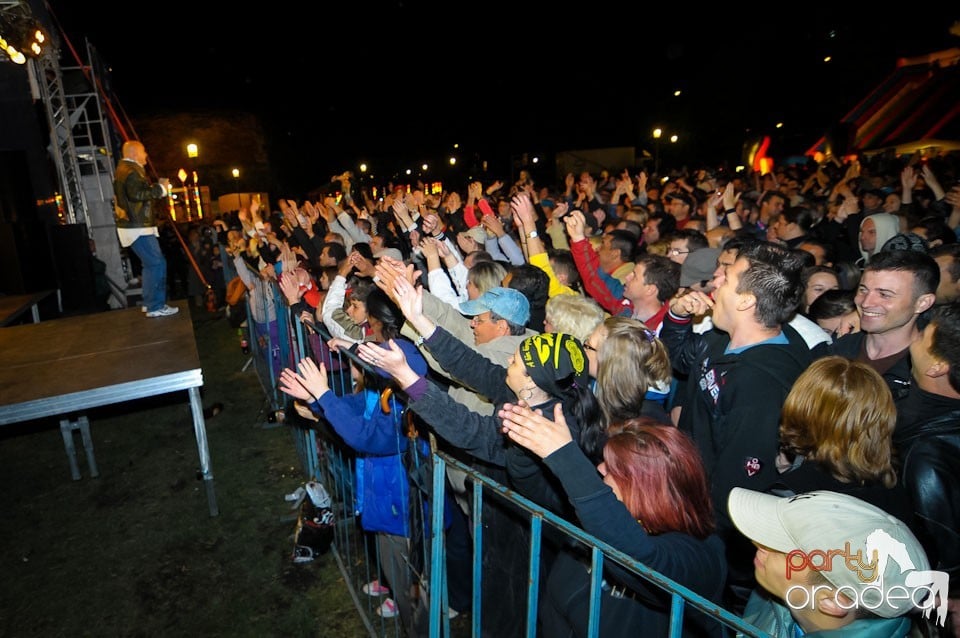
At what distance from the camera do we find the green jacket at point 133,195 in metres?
6.73

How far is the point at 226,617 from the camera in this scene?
385 cm

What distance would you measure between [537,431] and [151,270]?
701 centimetres

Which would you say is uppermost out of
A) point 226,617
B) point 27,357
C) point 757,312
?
point 757,312

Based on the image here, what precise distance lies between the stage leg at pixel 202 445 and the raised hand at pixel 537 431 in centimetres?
380

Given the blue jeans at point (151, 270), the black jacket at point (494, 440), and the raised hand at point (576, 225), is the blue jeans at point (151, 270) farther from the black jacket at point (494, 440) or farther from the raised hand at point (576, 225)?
the black jacket at point (494, 440)

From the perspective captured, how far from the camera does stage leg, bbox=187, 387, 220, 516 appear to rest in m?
4.80

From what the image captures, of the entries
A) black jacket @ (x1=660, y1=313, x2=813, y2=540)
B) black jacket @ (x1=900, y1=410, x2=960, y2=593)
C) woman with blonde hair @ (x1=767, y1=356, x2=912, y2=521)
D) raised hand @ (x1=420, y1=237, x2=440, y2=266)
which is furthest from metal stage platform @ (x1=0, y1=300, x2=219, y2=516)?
black jacket @ (x1=900, y1=410, x2=960, y2=593)

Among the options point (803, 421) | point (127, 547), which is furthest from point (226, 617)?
point (803, 421)

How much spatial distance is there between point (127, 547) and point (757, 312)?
5098mm

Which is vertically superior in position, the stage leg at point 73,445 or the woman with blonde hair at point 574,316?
the woman with blonde hair at point 574,316

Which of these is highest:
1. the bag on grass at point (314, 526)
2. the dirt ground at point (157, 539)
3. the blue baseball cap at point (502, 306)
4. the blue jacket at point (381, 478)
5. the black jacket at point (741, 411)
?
the blue baseball cap at point (502, 306)

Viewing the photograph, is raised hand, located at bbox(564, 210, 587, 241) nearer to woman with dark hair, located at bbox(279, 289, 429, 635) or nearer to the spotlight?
woman with dark hair, located at bbox(279, 289, 429, 635)

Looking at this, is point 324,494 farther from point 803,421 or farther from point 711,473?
point 803,421

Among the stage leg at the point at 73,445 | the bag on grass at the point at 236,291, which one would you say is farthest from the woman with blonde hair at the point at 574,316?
the bag on grass at the point at 236,291
